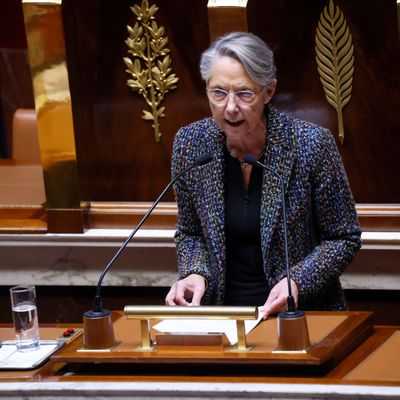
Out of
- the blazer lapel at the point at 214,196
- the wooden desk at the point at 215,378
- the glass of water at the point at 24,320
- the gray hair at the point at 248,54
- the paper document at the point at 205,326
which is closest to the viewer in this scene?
the wooden desk at the point at 215,378

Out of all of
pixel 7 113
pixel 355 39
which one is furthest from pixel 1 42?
pixel 7 113

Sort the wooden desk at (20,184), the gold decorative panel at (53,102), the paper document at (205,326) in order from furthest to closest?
the wooden desk at (20,184) → the gold decorative panel at (53,102) → the paper document at (205,326)

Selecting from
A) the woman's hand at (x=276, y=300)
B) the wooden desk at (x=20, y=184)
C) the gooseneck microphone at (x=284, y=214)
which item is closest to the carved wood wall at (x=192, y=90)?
the wooden desk at (x=20, y=184)

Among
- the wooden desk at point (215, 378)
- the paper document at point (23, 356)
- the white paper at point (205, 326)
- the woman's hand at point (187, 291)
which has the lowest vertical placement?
the wooden desk at point (215, 378)

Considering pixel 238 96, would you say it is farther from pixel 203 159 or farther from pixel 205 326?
pixel 205 326

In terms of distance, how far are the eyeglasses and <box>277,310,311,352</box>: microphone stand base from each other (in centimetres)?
64

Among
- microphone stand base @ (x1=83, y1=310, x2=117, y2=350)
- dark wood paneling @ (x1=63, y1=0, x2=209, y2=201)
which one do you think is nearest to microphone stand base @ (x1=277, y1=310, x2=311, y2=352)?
microphone stand base @ (x1=83, y1=310, x2=117, y2=350)

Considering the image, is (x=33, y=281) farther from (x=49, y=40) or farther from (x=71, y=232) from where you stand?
(x=49, y=40)

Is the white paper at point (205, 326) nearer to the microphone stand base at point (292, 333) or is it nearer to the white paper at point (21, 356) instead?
the microphone stand base at point (292, 333)

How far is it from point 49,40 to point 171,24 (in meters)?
0.41

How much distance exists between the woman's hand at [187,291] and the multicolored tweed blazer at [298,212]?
37 mm

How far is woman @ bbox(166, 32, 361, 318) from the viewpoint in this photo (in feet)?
9.32

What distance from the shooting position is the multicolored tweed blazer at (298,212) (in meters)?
2.89

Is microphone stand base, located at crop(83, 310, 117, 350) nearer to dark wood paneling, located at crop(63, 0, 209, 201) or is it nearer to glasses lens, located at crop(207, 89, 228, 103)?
glasses lens, located at crop(207, 89, 228, 103)
